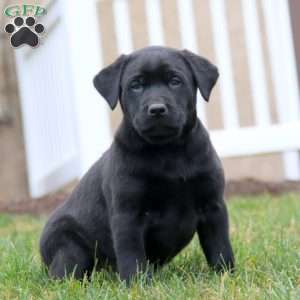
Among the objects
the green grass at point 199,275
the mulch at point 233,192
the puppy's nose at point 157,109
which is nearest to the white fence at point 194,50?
the mulch at point 233,192

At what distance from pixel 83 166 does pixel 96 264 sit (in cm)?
331

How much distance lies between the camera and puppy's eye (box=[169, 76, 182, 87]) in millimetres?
3498

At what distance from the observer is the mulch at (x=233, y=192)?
23.1 feet

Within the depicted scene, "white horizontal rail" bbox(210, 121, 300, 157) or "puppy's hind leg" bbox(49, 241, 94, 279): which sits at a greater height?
"white horizontal rail" bbox(210, 121, 300, 157)

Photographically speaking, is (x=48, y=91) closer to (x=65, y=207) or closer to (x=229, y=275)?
(x=65, y=207)

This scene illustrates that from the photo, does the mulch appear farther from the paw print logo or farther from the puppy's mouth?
the puppy's mouth

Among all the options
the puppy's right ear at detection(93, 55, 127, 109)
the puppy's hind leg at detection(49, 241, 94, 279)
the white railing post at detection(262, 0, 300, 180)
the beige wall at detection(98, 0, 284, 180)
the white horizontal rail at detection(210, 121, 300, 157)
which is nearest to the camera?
the puppy's right ear at detection(93, 55, 127, 109)

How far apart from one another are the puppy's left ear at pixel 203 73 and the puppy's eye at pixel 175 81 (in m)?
0.10

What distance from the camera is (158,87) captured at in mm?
3482

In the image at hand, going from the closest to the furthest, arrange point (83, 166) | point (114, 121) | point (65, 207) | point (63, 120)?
point (65, 207) < point (83, 166) < point (63, 120) < point (114, 121)

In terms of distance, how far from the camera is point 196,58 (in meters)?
3.61

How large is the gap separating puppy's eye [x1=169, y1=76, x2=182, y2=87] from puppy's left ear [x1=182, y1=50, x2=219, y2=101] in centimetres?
10

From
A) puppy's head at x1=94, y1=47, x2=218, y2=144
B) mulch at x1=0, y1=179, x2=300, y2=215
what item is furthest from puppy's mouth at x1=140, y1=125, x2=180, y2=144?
mulch at x1=0, y1=179, x2=300, y2=215

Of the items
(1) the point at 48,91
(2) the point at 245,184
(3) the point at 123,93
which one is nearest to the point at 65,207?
(3) the point at 123,93
